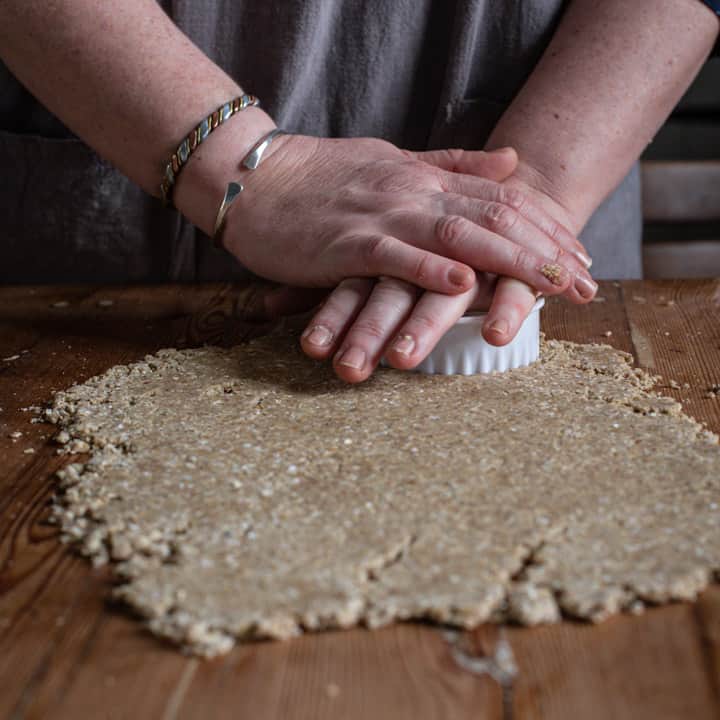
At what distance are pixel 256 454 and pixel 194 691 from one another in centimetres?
29

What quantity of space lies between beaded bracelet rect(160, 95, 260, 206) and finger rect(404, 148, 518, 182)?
23cm

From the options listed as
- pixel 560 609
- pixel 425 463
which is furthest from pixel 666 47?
pixel 560 609

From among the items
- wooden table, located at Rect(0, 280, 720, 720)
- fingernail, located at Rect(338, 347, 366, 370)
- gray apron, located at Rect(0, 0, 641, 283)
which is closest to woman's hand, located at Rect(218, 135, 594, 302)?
fingernail, located at Rect(338, 347, 366, 370)

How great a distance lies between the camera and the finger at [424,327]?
90cm

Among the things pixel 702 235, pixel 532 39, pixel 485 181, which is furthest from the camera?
pixel 702 235

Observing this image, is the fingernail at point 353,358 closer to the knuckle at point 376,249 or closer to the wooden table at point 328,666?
the knuckle at point 376,249

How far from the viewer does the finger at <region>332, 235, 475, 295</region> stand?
3.06 feet

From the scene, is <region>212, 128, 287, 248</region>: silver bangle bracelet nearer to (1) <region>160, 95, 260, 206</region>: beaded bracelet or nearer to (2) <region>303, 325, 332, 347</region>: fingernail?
(1) <region>160, 95, 260, 206</region>: beaded bracelet

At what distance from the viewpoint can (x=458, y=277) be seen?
0.93 metres

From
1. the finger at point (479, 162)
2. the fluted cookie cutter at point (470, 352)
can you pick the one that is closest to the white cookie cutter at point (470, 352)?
the fluted cookie cutter at point (470, 352)

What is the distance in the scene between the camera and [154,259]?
143 centimetres

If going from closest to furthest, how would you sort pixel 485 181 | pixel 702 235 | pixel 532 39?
pixel 485 181 → pixel 532 39 → pixel 702 235

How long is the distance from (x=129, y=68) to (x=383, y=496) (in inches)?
26.5

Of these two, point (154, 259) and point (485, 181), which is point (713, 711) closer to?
point (485, 181)
